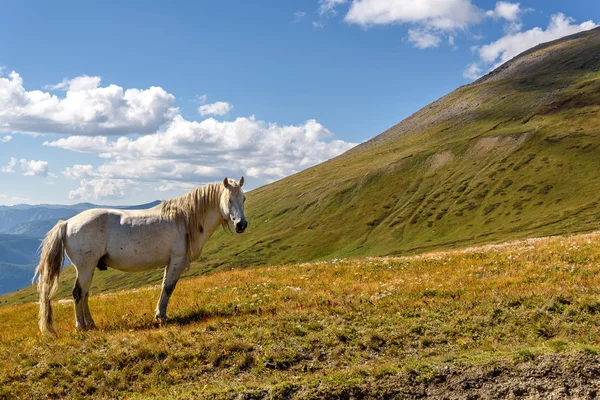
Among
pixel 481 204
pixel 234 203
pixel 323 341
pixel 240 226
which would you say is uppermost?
pixel 234 203

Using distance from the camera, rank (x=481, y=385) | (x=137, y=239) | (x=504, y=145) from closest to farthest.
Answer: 1. (x=481, y=385)
2. (x=137, y=239)
3. (x=504, y=145)

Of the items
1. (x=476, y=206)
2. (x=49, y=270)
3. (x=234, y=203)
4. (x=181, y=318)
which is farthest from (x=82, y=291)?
(x=476, y=206)

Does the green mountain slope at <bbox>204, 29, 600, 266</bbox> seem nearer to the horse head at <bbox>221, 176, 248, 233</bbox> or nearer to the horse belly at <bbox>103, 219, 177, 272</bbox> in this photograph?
the horse head at <bbox>221, 176, 248, 233</bbox>

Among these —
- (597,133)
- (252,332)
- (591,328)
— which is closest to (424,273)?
(591,328)

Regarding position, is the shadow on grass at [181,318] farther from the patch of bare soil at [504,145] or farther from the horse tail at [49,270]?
the patch of bare soil at [504,145]

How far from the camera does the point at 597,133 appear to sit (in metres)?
169

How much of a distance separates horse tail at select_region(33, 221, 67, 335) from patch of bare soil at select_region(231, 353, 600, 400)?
7.60 metres

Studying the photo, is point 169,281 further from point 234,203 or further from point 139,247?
point 234,203

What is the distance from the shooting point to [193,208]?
46.9ft

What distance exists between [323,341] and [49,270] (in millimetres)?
8332

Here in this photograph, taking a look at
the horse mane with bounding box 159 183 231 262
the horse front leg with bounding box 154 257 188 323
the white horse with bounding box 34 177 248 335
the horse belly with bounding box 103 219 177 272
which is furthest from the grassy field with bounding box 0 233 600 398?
the horse mane with bounding box 159 183 231 262

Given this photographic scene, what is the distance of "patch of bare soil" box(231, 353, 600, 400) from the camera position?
28.2ft

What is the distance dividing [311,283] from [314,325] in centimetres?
667

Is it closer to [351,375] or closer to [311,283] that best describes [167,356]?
[351,375]
